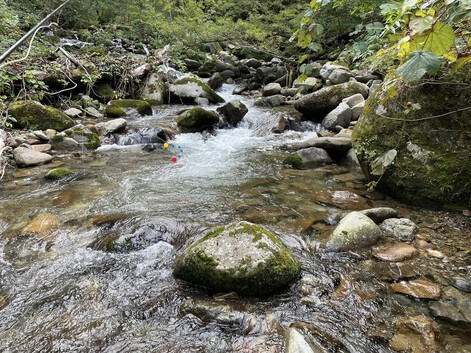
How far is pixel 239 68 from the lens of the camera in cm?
1761

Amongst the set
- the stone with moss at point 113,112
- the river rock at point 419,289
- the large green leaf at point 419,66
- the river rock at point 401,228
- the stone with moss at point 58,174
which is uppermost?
the large green leaf at point 419,66

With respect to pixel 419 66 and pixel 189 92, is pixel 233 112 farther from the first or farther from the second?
pixel 419 66

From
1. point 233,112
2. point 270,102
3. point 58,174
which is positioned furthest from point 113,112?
point 270,102

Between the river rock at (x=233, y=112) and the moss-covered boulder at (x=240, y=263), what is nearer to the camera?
the moss-covered boulder at (x=240, y=263)

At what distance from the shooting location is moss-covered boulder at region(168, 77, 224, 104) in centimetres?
1148

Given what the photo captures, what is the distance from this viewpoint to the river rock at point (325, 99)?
8891mm

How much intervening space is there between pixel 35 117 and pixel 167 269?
636 cm

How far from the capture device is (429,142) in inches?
148

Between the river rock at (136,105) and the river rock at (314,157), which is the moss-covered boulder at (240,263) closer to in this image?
the river rock at (314,157)

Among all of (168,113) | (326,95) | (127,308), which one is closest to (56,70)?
(168,113)

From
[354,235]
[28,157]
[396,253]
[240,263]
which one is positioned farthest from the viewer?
[28,157]

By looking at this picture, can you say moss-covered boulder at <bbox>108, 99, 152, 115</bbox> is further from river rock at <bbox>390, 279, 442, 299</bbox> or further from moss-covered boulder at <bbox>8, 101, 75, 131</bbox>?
river rock at <bbox>390, 279, 442, 299</bbox>

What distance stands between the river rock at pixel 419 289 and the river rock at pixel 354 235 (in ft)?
1.82

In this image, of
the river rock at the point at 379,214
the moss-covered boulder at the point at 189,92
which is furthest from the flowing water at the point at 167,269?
the moss-covered boulder at the point at 189,92
